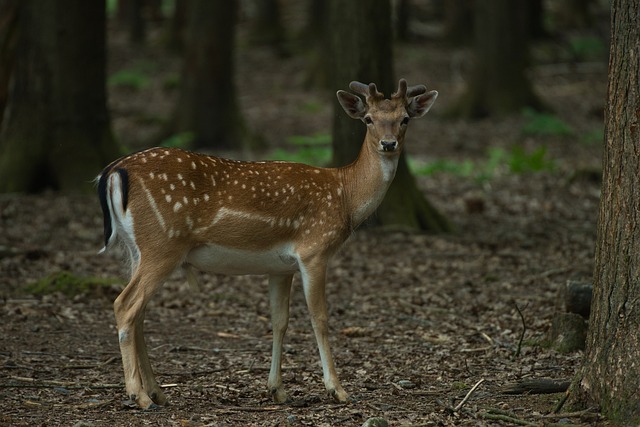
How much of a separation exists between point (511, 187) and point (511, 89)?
6368 millimetres

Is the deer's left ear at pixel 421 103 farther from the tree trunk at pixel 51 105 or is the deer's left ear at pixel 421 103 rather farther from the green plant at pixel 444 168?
the green plant at pixel 444 168

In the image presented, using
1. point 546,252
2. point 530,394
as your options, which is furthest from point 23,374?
point 546,252

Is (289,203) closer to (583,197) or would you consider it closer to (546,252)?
(546,252)

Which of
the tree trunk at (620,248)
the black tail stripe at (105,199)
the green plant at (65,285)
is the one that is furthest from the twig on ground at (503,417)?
the green plant at (65,285)

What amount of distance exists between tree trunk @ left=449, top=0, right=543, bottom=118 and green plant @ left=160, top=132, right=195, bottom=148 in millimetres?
6360

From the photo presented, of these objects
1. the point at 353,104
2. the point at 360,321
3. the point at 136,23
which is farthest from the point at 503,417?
the point at 136,23

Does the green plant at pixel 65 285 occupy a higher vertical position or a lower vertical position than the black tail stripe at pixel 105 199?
lower

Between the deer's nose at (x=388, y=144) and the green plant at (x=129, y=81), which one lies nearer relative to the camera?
the deer's nose at (x=388, y=144)

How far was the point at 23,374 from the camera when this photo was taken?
6527mm

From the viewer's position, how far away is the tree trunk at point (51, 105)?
12.1m

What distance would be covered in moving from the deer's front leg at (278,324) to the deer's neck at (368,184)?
0.66 metres

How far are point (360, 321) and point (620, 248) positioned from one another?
11.4 ft

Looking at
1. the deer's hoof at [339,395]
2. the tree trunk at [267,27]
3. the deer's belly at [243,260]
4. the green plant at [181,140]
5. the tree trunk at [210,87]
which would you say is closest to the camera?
the deer's hoof at [339,395]

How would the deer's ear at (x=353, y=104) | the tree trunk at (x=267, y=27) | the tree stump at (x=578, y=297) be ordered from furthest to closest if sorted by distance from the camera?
the tree trunk at (x=267, y=27) → the tree stump at (x=578, y=297) → the deer's ear at (x=353, y=104)
